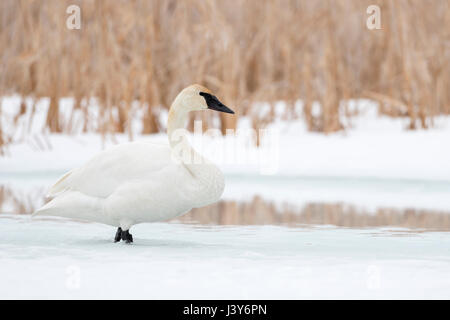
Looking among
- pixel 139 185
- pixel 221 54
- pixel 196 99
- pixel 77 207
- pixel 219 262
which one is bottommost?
pixel 219 262

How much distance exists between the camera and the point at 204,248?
388cm

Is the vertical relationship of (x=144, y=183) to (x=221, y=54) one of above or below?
below

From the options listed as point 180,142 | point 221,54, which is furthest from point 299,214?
point 221,54

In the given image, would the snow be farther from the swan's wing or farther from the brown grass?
the swan's wing

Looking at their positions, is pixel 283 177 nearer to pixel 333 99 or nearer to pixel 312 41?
pixel 333 99

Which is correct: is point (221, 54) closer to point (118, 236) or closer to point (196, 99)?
point (196, 99)

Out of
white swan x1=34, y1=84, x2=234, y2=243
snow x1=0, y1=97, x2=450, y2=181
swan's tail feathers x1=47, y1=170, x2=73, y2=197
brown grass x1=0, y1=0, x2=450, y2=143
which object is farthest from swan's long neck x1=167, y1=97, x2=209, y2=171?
brown grass x1=0, y1=0, x2=450, y2=143

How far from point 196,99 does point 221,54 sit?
367cm

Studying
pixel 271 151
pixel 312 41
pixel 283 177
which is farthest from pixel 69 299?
pixel 312 41

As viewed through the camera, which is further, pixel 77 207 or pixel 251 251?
pixel 77 207

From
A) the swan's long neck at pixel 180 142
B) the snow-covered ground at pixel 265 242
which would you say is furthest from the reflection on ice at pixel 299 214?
the swan's long neck at pixel 180 142

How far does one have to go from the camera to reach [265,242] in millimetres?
4055

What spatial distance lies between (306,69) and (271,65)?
340 millimetres

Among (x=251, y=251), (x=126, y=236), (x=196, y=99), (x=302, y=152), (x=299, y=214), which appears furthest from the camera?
(x=302, y=152)
